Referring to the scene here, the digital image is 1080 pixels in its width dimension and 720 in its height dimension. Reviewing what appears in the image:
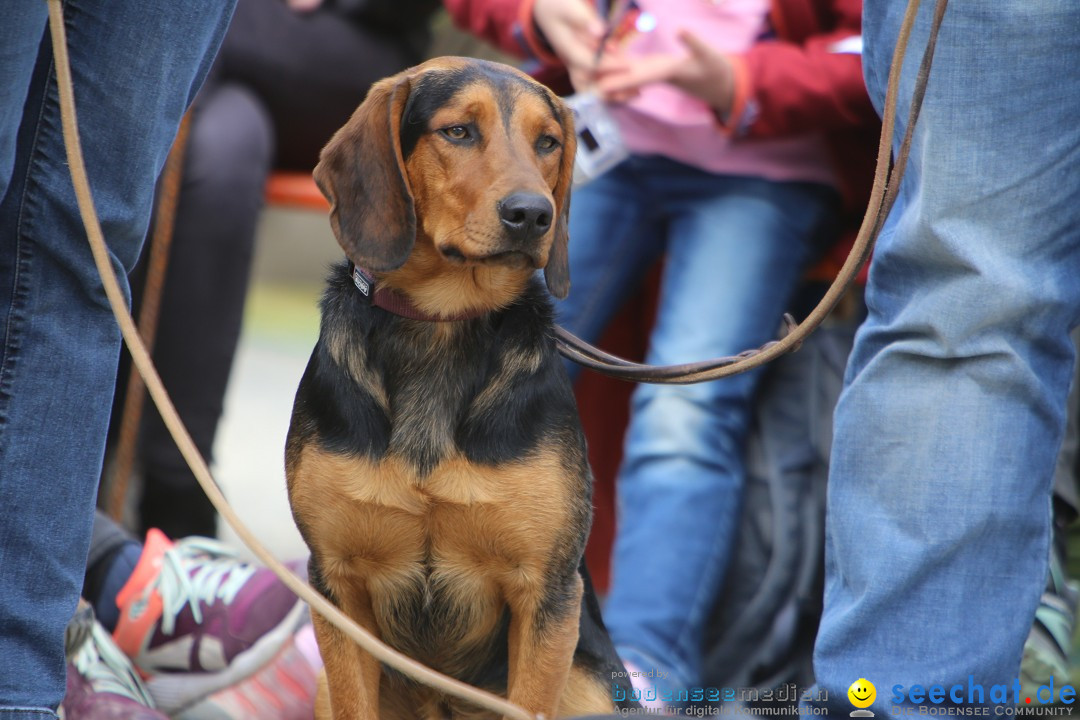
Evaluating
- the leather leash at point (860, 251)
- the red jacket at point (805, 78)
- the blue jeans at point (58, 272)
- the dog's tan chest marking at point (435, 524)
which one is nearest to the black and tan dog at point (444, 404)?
the dog's tan chest marking at point (435, 524)

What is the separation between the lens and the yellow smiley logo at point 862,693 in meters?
1.79

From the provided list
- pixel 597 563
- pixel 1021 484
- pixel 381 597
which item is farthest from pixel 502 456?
pixel 597 563

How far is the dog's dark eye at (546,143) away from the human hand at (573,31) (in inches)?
42.3

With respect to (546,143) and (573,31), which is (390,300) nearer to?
(546,143)

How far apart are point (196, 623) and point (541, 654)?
92 centimetres

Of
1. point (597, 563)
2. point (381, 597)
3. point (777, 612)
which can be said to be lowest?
point (597, 563)

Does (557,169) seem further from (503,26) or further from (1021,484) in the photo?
(503,26)

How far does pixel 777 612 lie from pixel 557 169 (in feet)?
4.48

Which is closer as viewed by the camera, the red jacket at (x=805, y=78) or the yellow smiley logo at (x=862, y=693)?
the yellow smiley logo at (x=862, y=693)

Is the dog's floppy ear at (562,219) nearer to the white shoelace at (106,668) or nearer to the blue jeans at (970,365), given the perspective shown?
the blue jeans at (970,365)

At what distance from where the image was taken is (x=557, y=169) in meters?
2.09

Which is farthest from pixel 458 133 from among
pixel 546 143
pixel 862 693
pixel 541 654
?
pixel 862 693

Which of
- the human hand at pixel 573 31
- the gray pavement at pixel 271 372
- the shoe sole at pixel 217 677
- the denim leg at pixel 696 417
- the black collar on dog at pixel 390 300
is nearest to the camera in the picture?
the black collar on dog at pixel 390 300

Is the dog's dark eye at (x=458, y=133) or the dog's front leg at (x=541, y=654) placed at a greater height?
the dog's dark eye at (x=458, y=133)
